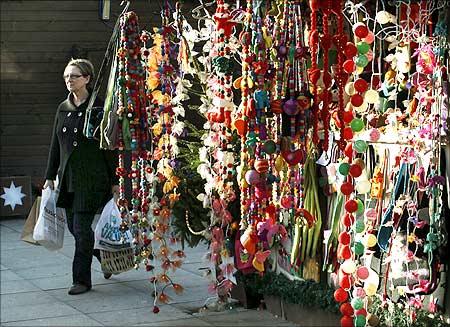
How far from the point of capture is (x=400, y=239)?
5.37 metres

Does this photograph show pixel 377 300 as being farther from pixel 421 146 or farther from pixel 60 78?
pixel 60 78

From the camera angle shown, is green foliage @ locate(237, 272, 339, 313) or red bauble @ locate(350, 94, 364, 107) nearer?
red bauble @ locate(350, 94, 364, 107)

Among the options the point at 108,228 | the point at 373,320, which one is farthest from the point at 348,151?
the point at 108,228

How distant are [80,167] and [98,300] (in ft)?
3.53

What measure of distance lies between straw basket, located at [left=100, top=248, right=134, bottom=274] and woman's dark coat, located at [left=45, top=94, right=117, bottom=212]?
47cm

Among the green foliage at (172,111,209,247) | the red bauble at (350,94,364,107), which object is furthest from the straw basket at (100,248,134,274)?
the red bauble at (350,94,364,107)

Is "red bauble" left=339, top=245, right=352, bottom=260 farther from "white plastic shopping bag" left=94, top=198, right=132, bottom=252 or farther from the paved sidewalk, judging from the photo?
"white plastic shopping bag" left=94, top=198, right=132, bottom=252

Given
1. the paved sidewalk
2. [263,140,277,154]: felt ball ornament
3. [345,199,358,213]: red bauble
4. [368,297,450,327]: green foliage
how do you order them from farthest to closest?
the paved sidewalk
[368,297,450,327]: green foliage
[345,199,358,213]: red bauble
[263,140,277,154]: felt ball ornament

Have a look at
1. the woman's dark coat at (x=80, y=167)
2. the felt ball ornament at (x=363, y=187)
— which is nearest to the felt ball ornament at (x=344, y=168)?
the felt ball ornament at (x=363, y=187)

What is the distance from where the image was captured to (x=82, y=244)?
7.74 m

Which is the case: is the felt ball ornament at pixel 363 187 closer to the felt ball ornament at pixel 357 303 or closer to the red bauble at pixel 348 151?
the red bauble at pixel 348 151

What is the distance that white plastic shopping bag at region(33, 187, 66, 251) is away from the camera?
7516 millimetres

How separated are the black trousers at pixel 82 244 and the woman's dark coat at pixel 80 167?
79mm

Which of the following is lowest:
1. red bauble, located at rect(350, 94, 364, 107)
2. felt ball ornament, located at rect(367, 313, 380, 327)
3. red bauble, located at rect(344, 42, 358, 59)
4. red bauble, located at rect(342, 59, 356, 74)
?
felt ball ornament, located at rect(367, 313, 380, 327)
